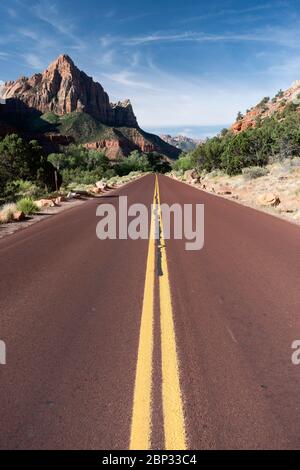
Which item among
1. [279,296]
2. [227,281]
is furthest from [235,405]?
[227,281]

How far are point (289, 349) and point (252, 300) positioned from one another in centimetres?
151

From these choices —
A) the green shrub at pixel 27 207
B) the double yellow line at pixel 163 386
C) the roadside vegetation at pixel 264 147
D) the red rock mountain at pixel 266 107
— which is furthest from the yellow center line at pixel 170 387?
the red rock mountain at pixel 266 107

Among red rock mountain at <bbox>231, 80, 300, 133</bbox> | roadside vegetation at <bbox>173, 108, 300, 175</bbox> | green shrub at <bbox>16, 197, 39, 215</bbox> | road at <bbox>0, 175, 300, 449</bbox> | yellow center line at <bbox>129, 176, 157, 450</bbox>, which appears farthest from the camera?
red rock mountain at <bbox>231, 80, 300, 133</bbox>

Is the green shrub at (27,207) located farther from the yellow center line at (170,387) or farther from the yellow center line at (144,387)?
the yellow center line at (170,387)

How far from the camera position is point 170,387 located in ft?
11.1

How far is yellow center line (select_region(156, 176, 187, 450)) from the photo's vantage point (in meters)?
2.75

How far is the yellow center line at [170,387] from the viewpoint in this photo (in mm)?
2750

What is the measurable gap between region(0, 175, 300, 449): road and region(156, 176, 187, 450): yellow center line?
0.01 m

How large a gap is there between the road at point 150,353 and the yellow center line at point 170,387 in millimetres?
10

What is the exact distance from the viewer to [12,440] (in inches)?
108

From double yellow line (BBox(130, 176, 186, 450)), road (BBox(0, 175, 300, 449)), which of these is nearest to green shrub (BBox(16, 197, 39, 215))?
road (BBox(0, 175, 300, 449))

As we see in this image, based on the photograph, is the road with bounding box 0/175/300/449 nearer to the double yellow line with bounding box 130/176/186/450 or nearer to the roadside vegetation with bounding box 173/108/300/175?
the double yellow line with bounding box 130/176/186/450

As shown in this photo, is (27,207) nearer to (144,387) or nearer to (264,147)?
(144,387)
